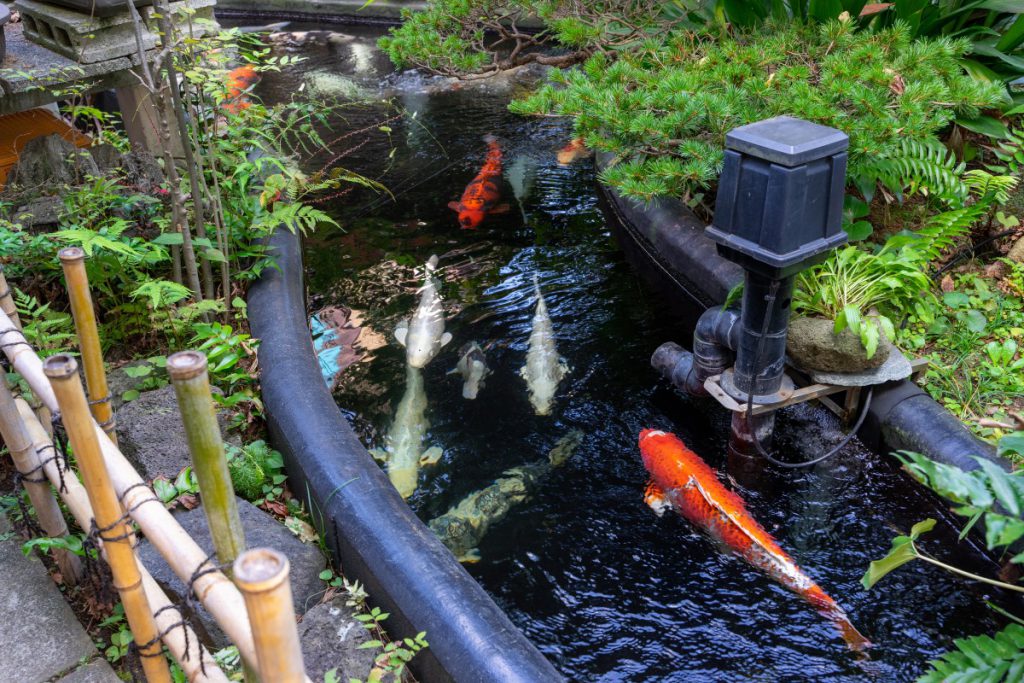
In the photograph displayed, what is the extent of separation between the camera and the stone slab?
321 centimetres

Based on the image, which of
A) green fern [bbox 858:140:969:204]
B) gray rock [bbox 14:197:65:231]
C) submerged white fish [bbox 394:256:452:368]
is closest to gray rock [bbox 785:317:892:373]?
green fern [bbox 858:140:969:204]

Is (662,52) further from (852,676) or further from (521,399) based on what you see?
(852,676)

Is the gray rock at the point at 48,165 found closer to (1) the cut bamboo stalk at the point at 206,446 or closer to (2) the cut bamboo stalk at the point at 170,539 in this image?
(2) the cut bamboo stalk at the point at 170,539

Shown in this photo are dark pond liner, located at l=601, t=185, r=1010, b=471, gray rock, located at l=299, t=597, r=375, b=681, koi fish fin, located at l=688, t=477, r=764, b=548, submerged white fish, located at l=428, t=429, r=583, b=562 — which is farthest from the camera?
submerged white fish, located at l=428, t=429, r=583, b=562

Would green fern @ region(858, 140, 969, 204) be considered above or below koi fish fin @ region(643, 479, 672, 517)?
above

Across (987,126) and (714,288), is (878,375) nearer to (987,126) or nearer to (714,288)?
(714,288)

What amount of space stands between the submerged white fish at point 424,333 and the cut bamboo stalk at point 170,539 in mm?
3010

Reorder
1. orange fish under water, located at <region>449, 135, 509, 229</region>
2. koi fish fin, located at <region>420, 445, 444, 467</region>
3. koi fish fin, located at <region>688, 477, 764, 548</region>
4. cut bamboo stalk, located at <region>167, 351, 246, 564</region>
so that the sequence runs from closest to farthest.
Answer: cut bamboo stalk, located at <region>167, 351, 246, 564</region> → koi fish fin, located at <region>688, 477, 764, 548</region> → koi fish fin, located at <region>420, 445, 444, 467</region> → orange fish under water, located at <region>449, 135, 509, 229</region>

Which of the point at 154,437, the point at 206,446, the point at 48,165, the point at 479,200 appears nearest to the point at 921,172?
the point at 479,200

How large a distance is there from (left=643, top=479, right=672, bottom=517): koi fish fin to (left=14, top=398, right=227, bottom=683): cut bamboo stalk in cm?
245

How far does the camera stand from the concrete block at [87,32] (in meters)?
5.14

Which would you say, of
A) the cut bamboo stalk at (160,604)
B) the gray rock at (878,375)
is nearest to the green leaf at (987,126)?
the gray rock at (878,375)

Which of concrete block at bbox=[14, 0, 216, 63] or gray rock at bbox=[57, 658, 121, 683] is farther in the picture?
concrete block at bbox=[14, 0, 216, 63]

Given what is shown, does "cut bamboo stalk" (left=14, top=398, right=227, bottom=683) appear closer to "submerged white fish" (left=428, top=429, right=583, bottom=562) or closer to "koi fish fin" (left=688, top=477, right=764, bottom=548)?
"submerged white fish" (left=428, top=429, right=583, bottom=562)
